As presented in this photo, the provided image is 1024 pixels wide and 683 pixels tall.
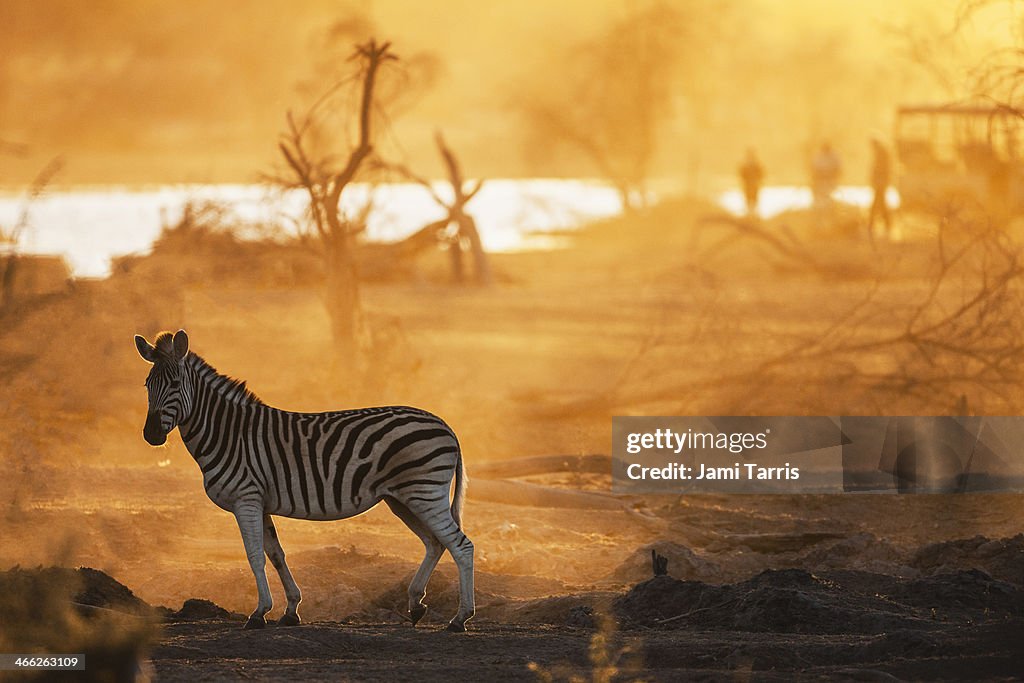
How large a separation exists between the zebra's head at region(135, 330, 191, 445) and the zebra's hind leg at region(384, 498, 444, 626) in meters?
1.37

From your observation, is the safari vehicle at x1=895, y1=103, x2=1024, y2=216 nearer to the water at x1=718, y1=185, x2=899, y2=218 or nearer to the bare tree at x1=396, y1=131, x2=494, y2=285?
the bare tree at x1=396, y1=131, x2=494, y2=285

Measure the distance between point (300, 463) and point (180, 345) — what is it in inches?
39.0

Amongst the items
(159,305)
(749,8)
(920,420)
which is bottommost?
(920,420)

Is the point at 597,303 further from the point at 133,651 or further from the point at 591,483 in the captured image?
the point at 133,651

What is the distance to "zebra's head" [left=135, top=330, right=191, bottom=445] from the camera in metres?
8.73

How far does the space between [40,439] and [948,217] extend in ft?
33.5

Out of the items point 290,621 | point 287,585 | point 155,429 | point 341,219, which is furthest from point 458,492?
point 341,219

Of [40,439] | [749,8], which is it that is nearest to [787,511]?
[40,439]

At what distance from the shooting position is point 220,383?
9109 mm

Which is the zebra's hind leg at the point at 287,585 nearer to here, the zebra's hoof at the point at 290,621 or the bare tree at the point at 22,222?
the zebra's hoof at the point at 290,621

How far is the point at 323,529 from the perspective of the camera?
13.5 metres

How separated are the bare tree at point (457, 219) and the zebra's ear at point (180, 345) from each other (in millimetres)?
10769

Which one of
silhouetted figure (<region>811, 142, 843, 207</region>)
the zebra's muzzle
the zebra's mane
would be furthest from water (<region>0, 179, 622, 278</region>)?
silhouetted figure (<region>811, 142, 843, 207</region>)

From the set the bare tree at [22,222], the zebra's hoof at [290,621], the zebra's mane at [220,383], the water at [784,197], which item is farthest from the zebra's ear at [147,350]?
the water at [784,197]
